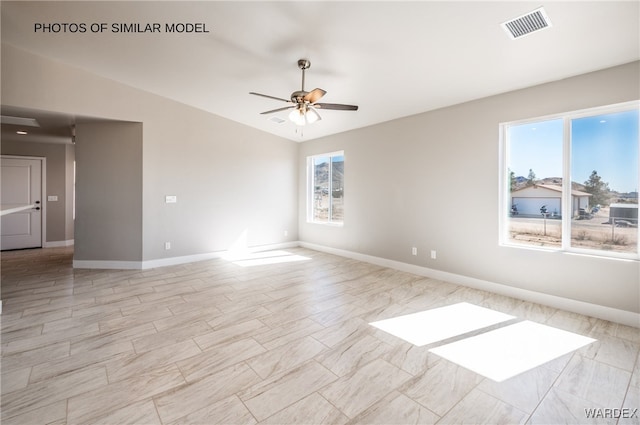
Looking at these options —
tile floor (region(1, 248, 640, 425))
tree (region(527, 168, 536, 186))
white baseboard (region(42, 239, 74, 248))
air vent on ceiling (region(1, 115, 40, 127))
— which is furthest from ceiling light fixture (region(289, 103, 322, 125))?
white baseboard (region(42, 239, 74, 248))

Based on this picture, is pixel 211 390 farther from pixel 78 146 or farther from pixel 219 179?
pixel 78 146

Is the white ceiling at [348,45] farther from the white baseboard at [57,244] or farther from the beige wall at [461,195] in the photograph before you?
the white baseboard at [57,244]

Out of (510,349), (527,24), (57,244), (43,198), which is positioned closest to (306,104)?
(527,24)

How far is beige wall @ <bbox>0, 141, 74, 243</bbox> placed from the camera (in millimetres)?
6949

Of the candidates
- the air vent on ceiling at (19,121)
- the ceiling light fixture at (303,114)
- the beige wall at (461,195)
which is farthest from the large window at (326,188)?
the air vent on ceiling at (19,121)

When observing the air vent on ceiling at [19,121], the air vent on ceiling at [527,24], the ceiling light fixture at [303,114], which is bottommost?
the ceiling light fixture at [303,114]

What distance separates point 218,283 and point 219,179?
8.27 ft

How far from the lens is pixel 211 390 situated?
1998 mm

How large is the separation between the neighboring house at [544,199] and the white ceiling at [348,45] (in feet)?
4.43

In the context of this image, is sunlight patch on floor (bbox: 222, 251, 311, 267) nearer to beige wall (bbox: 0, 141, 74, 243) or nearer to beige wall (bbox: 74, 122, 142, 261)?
beige wall (bbox: 74, 122, 142, 261)

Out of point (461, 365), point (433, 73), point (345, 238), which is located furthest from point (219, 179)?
point (461, 365)

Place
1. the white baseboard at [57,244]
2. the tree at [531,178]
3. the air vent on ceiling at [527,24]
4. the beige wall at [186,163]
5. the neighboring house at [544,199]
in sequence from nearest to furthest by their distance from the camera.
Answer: the air vent on ceiling at [527,24], the neighboring house at [544,199], the tree at [531,178], the beige wall at [186,163], the white baseboard at [57,244]

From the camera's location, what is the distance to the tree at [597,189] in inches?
128

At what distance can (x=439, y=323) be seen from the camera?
3.07m
